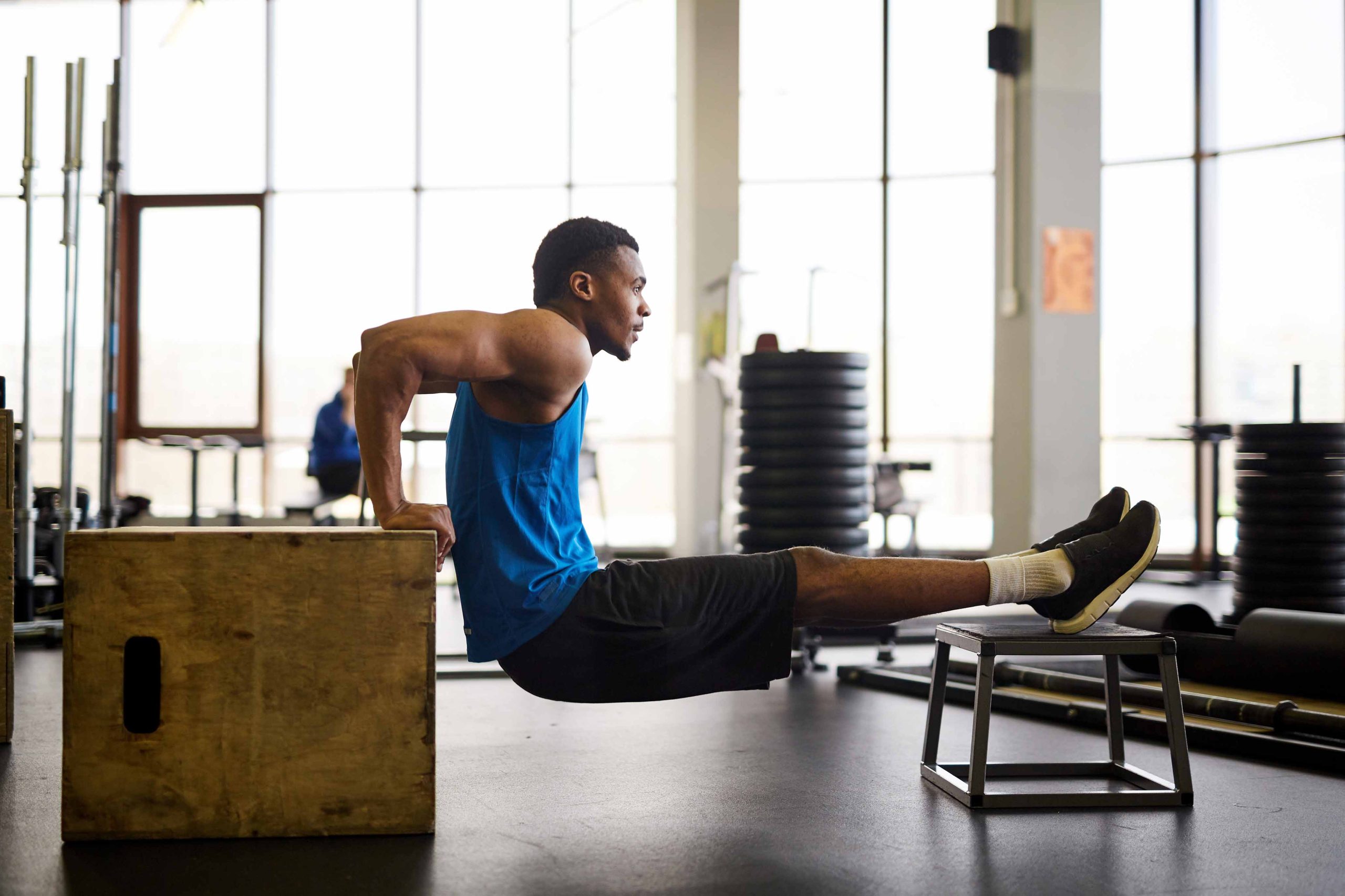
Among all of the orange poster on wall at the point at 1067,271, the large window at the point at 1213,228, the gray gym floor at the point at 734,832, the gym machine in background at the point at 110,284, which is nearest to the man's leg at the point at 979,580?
the gray gym floor at the point at 734,832

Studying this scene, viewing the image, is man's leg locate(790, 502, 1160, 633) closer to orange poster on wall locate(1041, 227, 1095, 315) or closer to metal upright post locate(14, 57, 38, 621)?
metal upright post locate(14, 57, 38, 621)

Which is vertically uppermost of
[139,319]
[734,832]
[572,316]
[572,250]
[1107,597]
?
[139,319]

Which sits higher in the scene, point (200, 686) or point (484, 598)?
point (484, 598)

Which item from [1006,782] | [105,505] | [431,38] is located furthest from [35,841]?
[431,38]

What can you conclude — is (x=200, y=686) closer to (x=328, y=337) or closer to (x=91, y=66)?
(x=328, y=337)

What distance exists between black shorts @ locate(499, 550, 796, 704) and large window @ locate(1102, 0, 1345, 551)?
213 inches

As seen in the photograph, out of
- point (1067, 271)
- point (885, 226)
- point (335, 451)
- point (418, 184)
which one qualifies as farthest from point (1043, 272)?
point (418, 184)

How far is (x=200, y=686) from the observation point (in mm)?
1842

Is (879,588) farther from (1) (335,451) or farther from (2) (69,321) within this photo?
(1) (335,451)

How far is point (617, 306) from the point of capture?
2088 mm

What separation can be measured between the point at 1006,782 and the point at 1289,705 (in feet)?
2.40

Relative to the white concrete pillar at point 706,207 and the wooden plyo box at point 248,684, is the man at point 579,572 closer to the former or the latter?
the wooden plyo box at point 248,684

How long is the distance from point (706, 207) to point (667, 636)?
5.57 meters

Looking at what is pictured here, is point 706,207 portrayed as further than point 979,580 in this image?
Yes
